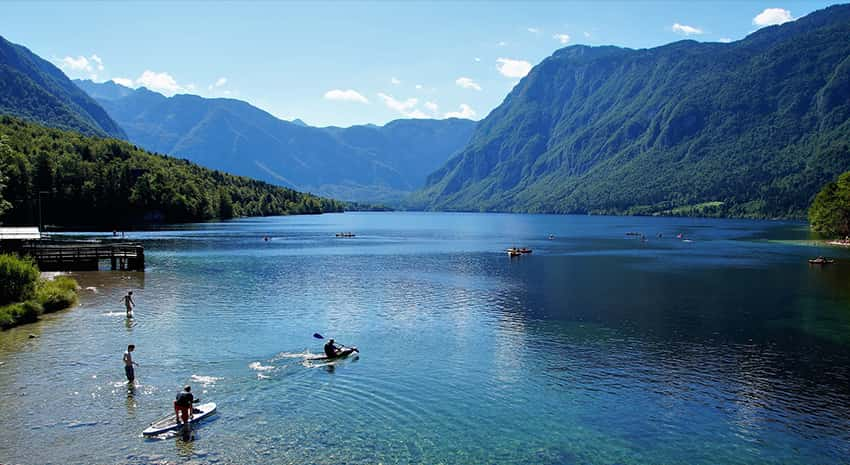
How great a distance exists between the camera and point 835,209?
6043 inches

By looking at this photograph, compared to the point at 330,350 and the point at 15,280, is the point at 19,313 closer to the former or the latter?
the point at 15,280

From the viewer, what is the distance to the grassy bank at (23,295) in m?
51.6

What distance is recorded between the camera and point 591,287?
81938mm

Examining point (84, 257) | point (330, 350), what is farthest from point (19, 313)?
point (84, 257)

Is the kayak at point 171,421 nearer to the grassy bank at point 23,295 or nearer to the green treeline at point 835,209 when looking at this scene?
the grassy bank at point 23,295

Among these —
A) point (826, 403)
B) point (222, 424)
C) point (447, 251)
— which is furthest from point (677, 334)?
point (447, 251)

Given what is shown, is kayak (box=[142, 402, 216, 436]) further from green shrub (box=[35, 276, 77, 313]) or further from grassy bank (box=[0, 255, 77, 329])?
green shrub (box=[35, 276, 77, 313])

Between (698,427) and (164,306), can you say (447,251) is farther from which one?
(698,427)

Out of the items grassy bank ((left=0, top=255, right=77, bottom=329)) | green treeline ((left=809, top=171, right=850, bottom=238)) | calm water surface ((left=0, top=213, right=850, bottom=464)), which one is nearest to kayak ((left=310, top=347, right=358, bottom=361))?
calm water surface ((left=0, top=213, right=850, bottom=464))

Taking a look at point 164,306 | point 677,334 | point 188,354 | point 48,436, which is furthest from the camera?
point 164,306

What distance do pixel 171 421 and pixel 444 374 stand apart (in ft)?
58.4

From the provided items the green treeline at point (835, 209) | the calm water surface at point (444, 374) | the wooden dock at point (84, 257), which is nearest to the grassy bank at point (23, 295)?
the calm water surface at point (444, 374)

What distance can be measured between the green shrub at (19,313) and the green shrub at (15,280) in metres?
1.49

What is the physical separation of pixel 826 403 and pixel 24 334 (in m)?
57.6
